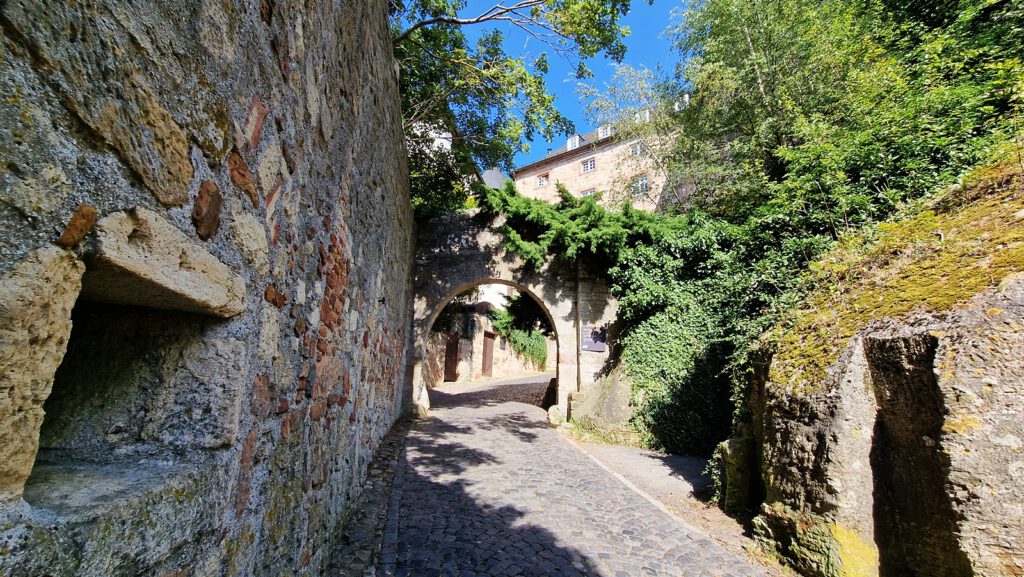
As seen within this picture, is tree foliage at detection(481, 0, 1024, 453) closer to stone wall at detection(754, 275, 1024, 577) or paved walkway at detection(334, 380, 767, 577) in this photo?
stone wall at detection(754, 275, 1024, 577)

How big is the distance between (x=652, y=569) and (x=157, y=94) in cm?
350

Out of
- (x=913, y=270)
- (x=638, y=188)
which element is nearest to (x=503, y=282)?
(x=913, y=270)

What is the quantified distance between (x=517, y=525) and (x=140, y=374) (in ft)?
10.4

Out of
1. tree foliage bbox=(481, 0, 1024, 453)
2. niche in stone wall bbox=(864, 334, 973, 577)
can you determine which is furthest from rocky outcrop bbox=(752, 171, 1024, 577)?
tree foliage bbox=(481, 0, 1024, 453)

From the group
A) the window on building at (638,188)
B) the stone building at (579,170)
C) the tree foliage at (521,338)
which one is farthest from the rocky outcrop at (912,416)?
the stone building at (579,170)

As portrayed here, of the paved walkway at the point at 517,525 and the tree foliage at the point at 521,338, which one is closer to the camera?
the paved walkway at the point at 517,525

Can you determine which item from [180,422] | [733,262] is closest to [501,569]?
[180,422]

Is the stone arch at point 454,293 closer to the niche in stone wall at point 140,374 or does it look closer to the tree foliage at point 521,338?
the tree foliage at point 521,338

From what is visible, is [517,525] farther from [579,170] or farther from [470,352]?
[579,170]

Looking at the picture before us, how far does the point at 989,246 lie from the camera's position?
294cm

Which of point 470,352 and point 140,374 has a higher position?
point 470,352

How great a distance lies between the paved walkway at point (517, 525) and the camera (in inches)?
111

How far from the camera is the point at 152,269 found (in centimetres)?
79

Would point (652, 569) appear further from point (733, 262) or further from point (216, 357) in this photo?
point (733, 262)
